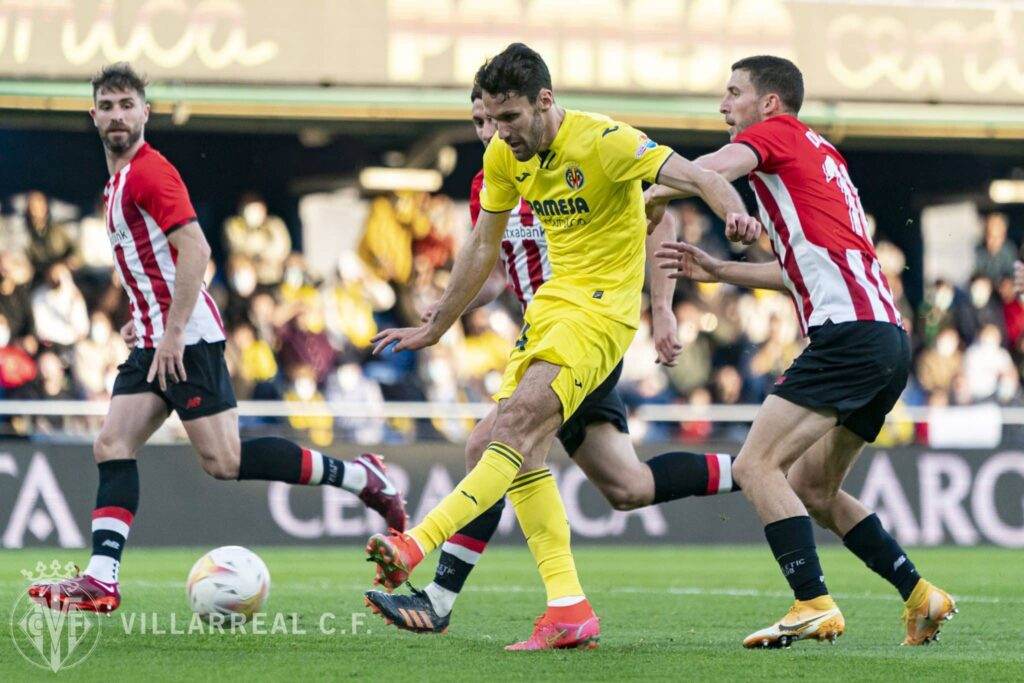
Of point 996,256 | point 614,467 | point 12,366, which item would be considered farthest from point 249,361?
point 614,467

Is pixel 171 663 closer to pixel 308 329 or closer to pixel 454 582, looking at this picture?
pixel 454 582

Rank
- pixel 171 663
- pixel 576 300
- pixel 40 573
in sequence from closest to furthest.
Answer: pixel 171 663 < pixel 576 300 < pixel 40 573

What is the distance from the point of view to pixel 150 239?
7320 millimetres

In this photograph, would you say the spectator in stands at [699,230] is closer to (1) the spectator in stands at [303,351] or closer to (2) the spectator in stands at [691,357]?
(2) the spectator in stands at [691,357]

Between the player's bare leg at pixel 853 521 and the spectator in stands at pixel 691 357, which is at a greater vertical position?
the player's bare leg at pixel 853 521

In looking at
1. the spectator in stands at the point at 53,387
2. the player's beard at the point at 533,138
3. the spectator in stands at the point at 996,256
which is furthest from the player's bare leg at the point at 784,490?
the spectator in stands at the point at 996,256

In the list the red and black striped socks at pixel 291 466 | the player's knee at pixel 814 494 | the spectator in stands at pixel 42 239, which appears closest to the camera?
the player's knee at pixel 814 494

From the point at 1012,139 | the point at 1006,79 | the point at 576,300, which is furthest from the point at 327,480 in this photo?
the point at 1012,139

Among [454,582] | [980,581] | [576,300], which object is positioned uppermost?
[576,300]

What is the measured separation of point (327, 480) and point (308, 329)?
7437 mm

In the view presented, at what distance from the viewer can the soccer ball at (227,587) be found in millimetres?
6605

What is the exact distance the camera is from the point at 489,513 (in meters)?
6.81

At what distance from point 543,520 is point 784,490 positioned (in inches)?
35.6

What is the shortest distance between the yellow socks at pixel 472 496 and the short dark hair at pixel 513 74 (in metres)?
1.23
